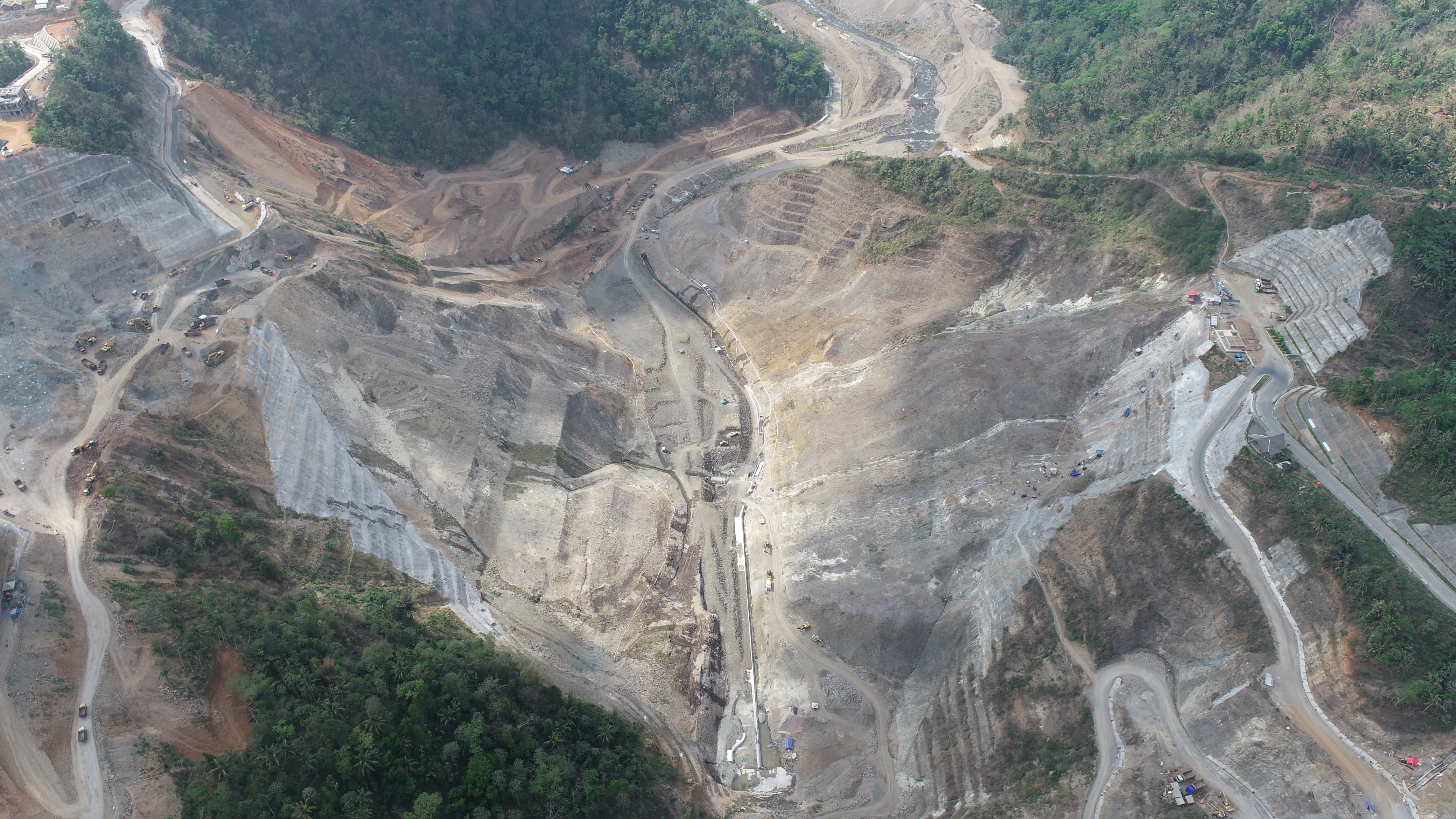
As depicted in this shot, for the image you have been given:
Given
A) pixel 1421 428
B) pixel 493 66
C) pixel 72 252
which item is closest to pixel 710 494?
pixel 1421 428

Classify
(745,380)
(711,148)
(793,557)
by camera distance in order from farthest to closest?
(711,148)
(745,380)
(793,557)

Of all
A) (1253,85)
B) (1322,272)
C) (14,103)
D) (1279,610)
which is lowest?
(1279,610)

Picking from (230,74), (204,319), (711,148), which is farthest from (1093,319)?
(230,74)

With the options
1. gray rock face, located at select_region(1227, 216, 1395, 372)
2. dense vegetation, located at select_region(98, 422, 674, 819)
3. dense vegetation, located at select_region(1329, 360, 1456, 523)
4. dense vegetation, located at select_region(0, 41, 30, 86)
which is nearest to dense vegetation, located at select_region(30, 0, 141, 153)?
dense vegetation, located at select_region(0, 41, 30, 86)

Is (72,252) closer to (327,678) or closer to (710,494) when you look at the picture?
(327,678)

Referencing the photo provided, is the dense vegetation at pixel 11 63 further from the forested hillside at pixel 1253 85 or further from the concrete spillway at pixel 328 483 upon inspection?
the forested hillside at pixel 1253 85

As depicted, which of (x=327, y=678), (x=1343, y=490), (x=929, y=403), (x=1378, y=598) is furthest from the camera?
(x=929, y=403)

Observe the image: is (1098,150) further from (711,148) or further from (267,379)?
(267,379)

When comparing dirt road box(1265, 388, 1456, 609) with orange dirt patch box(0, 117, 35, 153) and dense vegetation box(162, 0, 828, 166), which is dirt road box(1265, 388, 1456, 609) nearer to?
dense vegetation box(162, 0, 828, 166)
